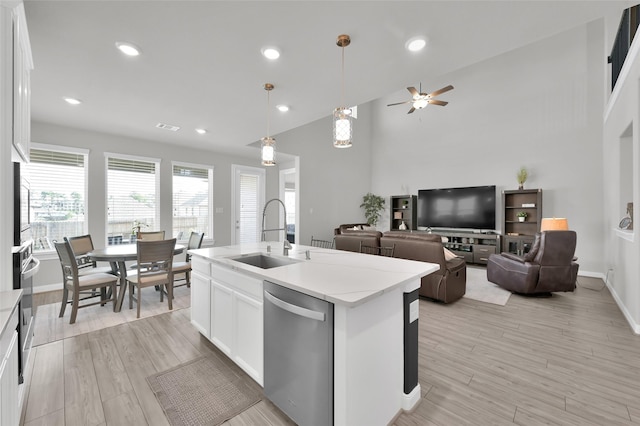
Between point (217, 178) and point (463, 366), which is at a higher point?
point (217, 178)

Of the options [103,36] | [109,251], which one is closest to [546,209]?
[103,36]

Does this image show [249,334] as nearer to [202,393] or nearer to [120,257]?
[202,393]

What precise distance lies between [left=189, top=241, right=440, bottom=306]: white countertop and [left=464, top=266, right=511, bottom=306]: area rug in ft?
8.29

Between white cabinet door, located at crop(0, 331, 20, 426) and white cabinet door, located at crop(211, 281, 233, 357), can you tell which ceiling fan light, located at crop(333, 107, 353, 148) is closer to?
white cabinet door, located at crop(211, 281, 233, 357)

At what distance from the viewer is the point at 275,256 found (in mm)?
2516

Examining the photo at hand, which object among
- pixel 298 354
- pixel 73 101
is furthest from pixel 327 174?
pixel 298 354

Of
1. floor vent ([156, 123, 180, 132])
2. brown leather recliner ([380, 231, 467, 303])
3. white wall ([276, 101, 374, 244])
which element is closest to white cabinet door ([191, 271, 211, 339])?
brown leather recliner ([380, 231, 467, 303])

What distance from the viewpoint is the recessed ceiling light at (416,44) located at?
7.03 feet

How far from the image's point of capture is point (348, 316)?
132 cm

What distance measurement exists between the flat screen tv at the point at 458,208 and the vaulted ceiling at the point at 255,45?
466 cm

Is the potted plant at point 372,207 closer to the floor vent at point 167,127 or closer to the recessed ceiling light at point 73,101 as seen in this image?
the floor vent at point 167,127

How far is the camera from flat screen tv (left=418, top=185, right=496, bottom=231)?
21.0 ft

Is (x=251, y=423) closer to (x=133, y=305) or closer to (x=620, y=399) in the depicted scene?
(x=620, y=399)

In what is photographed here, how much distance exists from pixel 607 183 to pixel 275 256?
19.2 ft
